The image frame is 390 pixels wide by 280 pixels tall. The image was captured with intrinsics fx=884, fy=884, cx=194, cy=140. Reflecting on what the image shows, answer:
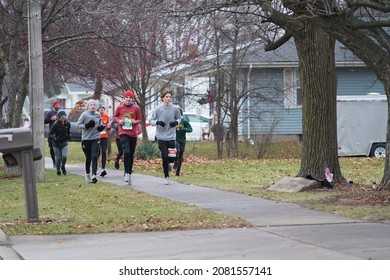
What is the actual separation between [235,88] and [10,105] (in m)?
11.5

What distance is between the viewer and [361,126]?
32.9 meters

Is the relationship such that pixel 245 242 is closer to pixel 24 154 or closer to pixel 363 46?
pixel 24 154

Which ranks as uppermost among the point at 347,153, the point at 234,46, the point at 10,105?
the point at 234,46

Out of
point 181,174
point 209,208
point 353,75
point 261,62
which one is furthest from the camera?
point 353,75

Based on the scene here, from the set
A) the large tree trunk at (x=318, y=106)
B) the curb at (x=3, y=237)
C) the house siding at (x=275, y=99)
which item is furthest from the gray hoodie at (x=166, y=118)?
the house siding at (x=275, y=99)

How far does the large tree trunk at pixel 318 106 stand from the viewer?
17.4 meters

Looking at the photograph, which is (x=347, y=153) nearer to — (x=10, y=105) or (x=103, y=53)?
(x=103, y=53)

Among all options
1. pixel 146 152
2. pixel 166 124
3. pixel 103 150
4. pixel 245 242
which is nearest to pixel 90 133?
pixel 166 124

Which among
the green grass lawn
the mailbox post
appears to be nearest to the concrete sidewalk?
the green grass lawn

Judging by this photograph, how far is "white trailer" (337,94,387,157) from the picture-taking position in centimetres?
3278

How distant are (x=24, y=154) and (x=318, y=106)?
7446 mm

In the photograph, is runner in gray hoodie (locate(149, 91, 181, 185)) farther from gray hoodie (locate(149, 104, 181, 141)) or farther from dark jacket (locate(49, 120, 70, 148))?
dark jacket (locate(49, 120, 70, 148))

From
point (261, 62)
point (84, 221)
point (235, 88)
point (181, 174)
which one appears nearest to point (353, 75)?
point (261, 62)

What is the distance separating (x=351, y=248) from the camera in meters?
9.82
